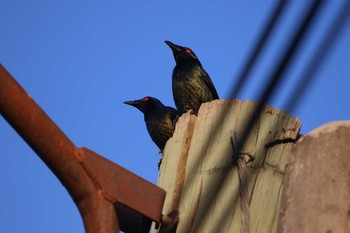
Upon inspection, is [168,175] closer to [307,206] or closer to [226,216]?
[226,216]

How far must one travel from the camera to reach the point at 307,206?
5.11 ft

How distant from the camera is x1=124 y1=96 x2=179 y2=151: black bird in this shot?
29.9ft

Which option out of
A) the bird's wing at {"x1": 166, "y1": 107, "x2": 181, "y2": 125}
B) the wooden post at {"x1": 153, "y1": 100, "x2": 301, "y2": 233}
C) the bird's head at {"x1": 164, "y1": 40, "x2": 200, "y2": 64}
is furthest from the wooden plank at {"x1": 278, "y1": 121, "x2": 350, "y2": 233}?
the bird's head at {"x1": 164, "y1": 40, "x2": 200, "y2": 64}

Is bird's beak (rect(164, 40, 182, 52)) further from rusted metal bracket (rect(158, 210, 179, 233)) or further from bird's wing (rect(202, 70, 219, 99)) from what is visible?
rusted metal bracket (rect(158, 210, 179, 233))

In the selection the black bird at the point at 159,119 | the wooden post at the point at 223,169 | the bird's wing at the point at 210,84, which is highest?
the bird's wing at the point at 210,84

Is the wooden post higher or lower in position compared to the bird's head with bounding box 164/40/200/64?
lower

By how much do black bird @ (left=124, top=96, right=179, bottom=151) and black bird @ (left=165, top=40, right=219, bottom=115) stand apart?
0.30 m

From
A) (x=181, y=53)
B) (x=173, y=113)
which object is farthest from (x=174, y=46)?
(x=173, y=113)

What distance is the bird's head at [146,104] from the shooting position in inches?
393

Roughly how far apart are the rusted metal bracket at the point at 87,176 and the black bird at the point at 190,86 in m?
6.58

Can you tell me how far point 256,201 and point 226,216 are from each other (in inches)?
4.2

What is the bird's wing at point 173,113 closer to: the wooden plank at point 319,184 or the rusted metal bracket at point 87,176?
the rusted metal bracket at point 87,176

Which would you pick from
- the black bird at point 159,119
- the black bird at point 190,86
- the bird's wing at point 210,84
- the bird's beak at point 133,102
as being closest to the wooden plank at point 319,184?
the black bird at point 190,86

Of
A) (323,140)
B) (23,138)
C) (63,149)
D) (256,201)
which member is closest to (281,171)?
(256,201)
